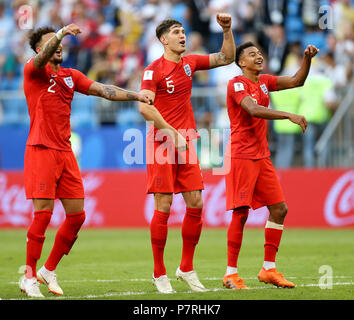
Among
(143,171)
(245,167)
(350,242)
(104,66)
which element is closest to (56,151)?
(245,167)

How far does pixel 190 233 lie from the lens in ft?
28.3

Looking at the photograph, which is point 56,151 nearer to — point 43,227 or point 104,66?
point 43,227

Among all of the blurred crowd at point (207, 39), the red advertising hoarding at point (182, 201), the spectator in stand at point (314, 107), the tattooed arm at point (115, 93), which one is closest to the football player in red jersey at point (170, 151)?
the tattooed arm at point (115, 93)

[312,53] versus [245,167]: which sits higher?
[312,53]

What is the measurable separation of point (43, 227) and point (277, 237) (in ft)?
8.56

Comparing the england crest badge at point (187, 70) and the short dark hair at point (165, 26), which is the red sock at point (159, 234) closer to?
the england crest badge at point (187, 70)

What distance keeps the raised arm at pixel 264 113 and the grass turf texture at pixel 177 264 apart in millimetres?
1773

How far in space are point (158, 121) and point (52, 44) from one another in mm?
1367

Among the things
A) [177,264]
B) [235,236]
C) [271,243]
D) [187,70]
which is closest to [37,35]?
[187,70]

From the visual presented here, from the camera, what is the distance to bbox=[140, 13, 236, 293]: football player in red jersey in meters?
8.36

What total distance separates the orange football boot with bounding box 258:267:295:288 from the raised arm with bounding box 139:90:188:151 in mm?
1702

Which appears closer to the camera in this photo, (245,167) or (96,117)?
(245,167)

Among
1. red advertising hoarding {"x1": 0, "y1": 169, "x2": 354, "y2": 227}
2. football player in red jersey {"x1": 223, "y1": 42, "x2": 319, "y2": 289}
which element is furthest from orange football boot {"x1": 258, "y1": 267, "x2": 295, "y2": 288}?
red advertising hoarding {"x1": 0, "y1": 169, "x2": 354, "y2": 227}

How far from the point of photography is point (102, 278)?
9672 millimetres
